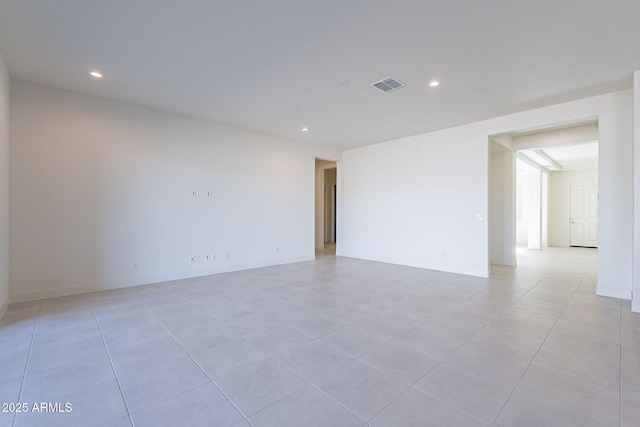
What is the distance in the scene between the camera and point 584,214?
1027 centimetres

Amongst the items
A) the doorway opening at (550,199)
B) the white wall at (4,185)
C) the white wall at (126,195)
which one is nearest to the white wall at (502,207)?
the doorway opening at (550,199)

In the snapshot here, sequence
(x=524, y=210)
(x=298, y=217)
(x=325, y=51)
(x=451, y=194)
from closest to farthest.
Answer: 1. (x=325, y=51)
2. (x=451, y=194)
3. (x=298, y=217)
4. (x=524, y=210)

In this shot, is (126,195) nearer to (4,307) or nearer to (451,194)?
(4,307)

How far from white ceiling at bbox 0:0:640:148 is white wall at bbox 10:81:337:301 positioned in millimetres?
487

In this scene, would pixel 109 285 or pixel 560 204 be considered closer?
pixel 109 285

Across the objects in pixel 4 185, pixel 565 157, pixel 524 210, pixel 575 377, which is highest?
pixel 565 157

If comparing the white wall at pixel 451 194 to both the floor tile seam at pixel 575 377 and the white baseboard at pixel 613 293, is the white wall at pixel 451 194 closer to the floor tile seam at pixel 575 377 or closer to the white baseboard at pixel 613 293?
the white baseboard at pixel 613 293

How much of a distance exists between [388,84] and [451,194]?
3.07 m

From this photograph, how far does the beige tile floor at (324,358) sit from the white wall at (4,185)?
346 mm

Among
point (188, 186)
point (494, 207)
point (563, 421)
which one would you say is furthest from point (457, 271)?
point (188, 186)

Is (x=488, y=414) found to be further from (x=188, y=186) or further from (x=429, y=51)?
(x=188, y=186)

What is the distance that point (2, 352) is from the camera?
2.48m

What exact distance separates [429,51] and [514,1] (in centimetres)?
84

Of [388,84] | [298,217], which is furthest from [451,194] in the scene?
[298,217]
